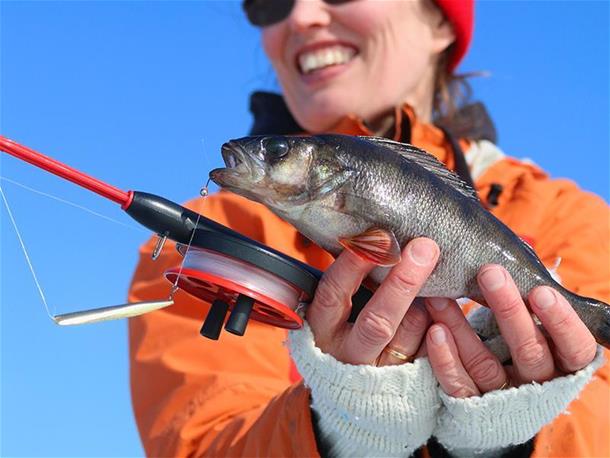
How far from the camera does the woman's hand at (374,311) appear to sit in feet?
8.67

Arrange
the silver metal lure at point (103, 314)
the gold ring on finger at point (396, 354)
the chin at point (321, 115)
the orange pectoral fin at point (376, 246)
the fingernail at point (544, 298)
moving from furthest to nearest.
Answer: the chin at point (321, 115)
the gold ring on finger at point (396, 354)
the fingernail at point (544, 298)
the orange pectoral fin at point (376, 246)
the silver metal lure at point (103, 314)

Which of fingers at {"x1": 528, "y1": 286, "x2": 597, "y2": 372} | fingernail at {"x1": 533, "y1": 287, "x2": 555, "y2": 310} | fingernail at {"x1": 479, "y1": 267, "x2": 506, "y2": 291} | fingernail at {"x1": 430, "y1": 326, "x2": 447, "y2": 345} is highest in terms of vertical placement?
fingernail at {"x1": 479, "y1": 267, "x2": 506, "y2": 291}

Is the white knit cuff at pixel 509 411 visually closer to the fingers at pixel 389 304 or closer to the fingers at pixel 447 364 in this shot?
the fingers at pixel 447 364

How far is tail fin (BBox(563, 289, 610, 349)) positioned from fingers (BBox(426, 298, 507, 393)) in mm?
319

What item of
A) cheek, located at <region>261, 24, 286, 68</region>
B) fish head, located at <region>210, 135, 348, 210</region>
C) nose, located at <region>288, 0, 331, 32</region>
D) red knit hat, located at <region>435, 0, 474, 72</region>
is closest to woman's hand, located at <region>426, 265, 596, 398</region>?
fish head, located at <region>210, 135, 348, 210</region>

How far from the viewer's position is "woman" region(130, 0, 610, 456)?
282cm

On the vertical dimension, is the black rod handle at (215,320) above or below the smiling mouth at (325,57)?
below

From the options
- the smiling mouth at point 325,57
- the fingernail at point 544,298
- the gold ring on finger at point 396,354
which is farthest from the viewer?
the smiling mouth at point 325,57

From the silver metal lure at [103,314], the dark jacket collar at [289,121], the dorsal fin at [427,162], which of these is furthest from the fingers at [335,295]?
the dark jacket collar at [289,121]

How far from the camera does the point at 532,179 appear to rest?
15.4 feet

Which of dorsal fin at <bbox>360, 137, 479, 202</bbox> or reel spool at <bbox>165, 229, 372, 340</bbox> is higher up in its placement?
dorsal fin at <bbox>360, 137, 479, 202</bbox>

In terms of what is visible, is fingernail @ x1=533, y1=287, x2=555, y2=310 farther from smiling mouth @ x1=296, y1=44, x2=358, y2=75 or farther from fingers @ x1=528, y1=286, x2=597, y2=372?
smiling mouth @ x1=296, y1=44, x2=358, y2=75

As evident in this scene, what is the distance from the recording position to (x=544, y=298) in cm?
271

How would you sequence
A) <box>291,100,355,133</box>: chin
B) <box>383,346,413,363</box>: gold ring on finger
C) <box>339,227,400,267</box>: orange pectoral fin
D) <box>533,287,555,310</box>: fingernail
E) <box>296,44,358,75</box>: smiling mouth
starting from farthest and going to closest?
<box>296,44,358,75</box>: smiling mouth → <box>291,100,355,133</box>: chin → <box>383,346,413,363</box>: gold ring on finger → <box>533,287,555,310</box>: fingernail → <box>339,227,400,267</box>: orange pectoral fin
